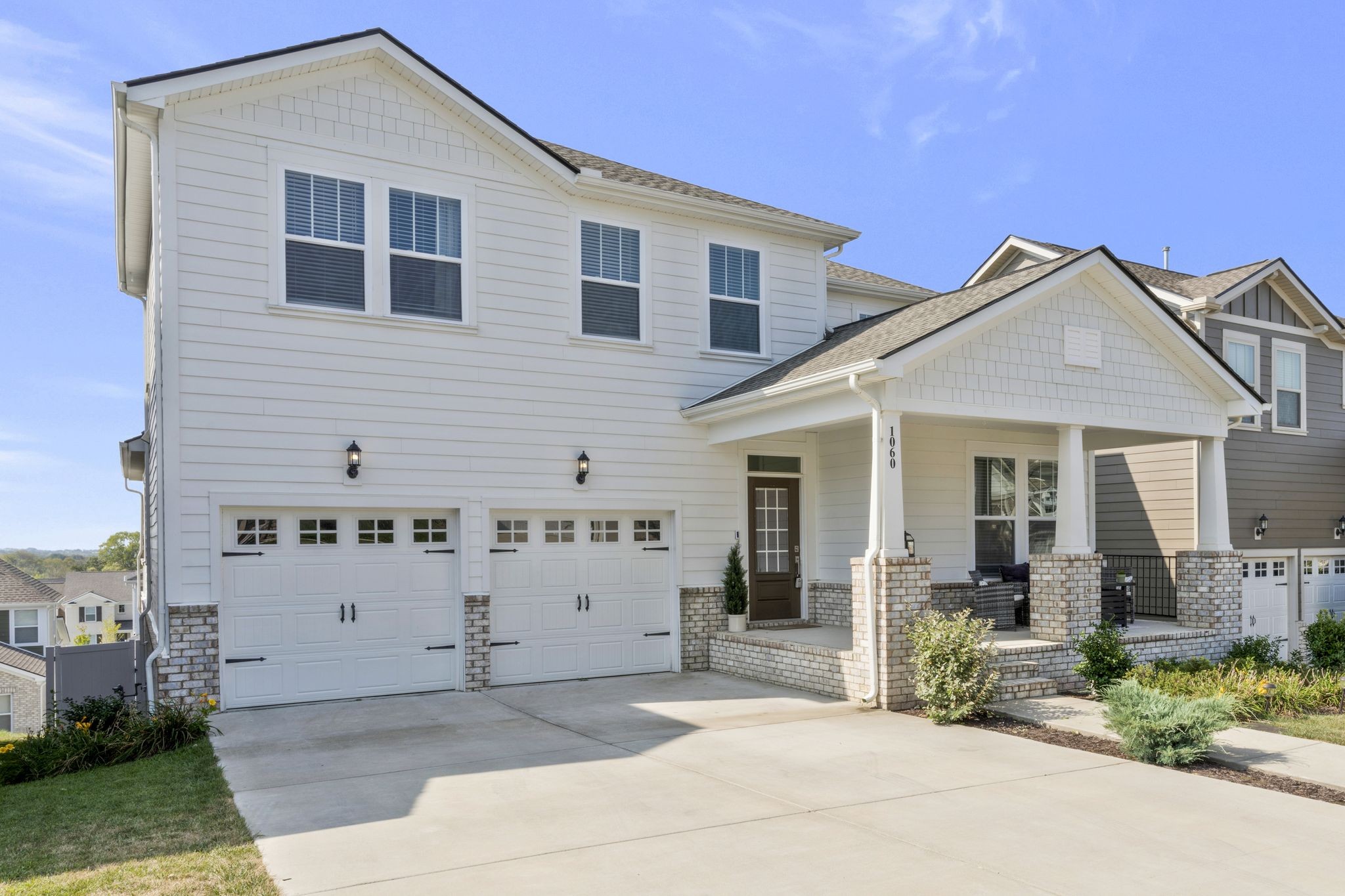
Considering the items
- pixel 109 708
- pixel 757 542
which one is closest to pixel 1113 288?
pixel 757 542

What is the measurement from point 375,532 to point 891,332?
644cm

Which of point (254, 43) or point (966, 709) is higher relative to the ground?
point (254, 43)

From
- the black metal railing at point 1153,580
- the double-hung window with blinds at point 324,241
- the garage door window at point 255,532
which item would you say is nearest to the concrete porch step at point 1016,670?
the black metal railing at point 1153,580

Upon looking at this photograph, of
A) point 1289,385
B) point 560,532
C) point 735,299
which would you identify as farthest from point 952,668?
point 1289,385

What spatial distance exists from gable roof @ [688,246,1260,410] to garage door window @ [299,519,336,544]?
4.68m

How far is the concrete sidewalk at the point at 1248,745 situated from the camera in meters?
7.36

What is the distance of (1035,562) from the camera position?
11.6m

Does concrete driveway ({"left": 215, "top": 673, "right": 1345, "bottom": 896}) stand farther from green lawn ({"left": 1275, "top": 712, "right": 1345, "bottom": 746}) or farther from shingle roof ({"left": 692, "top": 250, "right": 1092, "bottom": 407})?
shingle roof ({"left": 692, "top": 250, "right": 1092, "bottom": 407})

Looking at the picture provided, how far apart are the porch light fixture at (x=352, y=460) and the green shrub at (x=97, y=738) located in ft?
9.12

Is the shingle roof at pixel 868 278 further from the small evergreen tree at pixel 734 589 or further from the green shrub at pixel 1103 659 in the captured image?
the green shrub at pixel 1103 659

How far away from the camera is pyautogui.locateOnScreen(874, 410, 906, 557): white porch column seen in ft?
32.3

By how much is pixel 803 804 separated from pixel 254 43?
954 centimetres

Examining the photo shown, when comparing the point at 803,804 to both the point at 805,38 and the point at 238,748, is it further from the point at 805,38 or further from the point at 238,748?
the point at 805,38

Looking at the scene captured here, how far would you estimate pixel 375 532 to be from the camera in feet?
34.9
